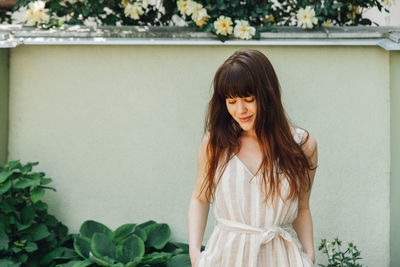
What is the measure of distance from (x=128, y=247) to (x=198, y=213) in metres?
1.41

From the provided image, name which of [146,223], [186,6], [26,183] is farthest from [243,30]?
[26,183]

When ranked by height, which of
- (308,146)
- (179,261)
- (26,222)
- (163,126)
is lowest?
(179,261)

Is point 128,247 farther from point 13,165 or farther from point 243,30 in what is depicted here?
point 243,30

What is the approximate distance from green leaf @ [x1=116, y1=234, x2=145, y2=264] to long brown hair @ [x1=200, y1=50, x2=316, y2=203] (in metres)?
1.45

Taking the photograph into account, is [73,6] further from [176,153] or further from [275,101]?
[275,101]

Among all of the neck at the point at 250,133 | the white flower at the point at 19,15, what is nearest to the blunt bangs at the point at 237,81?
the neck at the point at 250,133

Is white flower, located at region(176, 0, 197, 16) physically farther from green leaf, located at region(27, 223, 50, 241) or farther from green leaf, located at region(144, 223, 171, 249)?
Result: green leaf, located at region(27, 223, 50, 241)

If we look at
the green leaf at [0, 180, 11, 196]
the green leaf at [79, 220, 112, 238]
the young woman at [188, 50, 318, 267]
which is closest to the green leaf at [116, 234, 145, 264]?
the green leaf at [79, 220, 112, 238]

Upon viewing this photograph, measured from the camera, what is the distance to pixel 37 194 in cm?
388

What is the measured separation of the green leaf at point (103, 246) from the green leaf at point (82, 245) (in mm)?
116

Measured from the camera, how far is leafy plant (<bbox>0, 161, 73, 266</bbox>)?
379 cm

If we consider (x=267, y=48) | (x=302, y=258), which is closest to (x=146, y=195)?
(x=267, y=48)

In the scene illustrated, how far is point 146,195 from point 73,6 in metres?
1.75

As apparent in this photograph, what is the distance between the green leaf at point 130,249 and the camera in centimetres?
374
